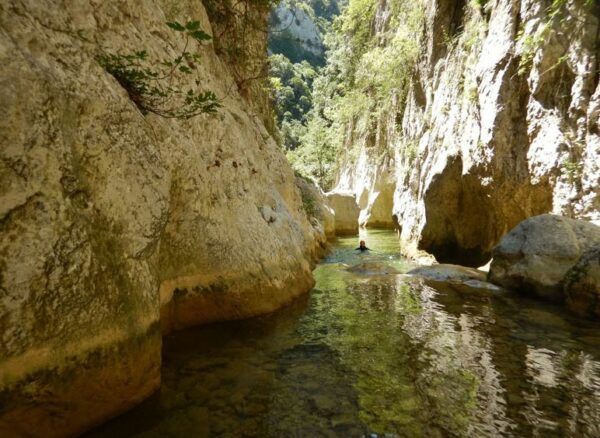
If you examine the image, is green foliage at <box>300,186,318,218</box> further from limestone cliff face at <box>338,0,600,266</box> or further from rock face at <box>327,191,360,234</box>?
rock face at <box>327,191,360,234</box>

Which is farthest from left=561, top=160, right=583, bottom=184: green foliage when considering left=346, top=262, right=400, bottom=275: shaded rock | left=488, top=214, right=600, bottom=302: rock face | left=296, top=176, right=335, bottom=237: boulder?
left=296, top=176, right=335, bottom=237: boulder

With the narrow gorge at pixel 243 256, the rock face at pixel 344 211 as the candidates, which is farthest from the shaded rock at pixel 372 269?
the rock face at pixel 344 211

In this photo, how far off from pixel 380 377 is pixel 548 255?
4.94 meters

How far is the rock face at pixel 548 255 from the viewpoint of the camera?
6520mm

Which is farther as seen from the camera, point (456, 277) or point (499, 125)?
point (499, 125)

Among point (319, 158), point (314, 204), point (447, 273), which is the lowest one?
point (447, 273)

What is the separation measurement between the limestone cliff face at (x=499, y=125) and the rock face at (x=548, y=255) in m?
0.95

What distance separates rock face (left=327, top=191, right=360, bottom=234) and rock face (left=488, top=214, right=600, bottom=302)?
1442 centimetres

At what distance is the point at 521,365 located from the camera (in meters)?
3.98

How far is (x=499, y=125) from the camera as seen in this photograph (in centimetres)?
912

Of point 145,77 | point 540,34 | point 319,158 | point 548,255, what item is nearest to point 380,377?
point 145,77

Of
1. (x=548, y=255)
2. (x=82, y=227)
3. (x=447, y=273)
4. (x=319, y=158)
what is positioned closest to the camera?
(x=82, y=227)

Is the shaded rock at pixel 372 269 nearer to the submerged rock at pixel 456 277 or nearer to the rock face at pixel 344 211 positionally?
the submerged rock at pixel 456 277

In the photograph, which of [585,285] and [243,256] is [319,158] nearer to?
[585,285]
